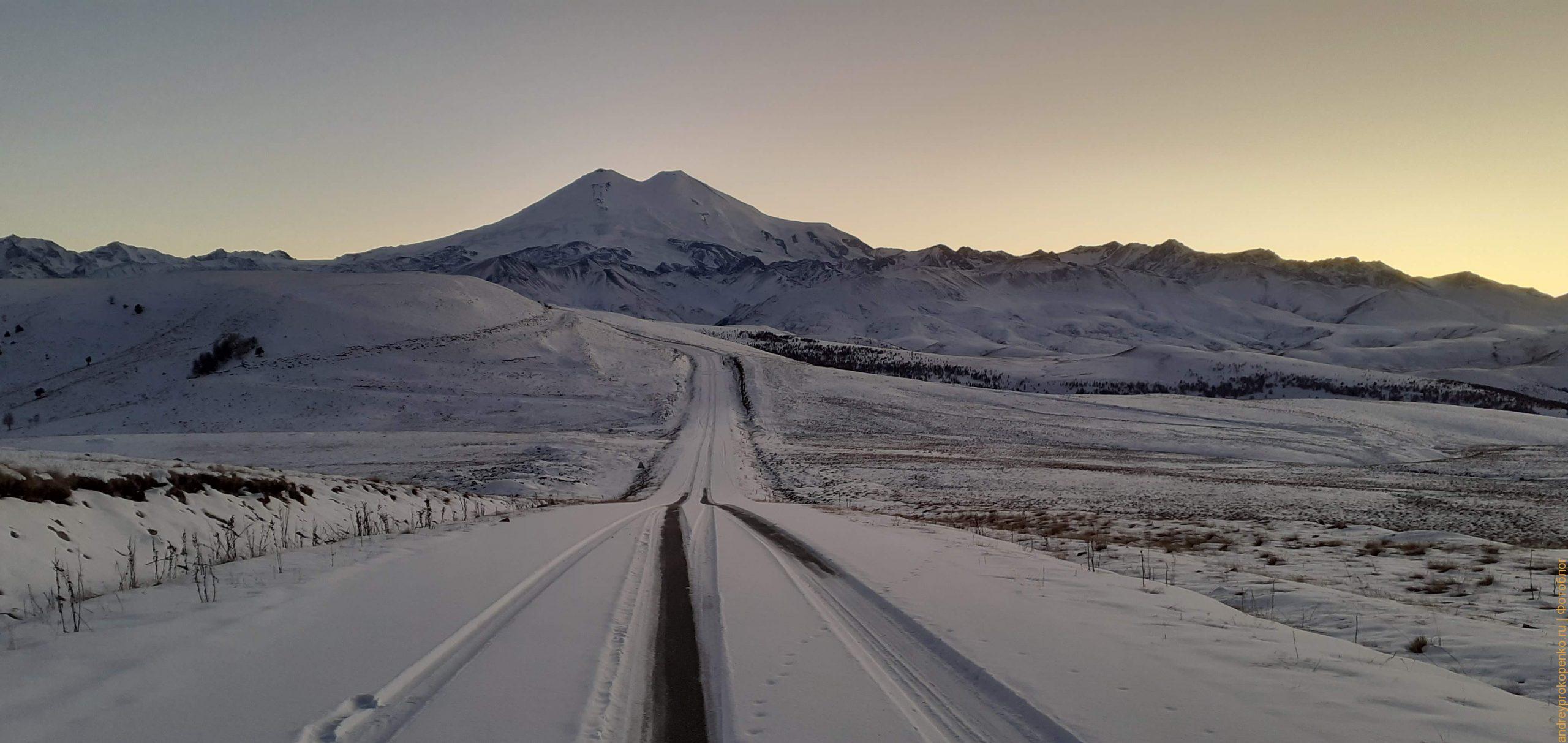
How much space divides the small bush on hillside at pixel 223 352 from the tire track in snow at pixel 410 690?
271 ft

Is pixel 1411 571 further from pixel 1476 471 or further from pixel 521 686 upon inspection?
pixel 1476 471

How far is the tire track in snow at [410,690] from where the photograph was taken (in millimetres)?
4652

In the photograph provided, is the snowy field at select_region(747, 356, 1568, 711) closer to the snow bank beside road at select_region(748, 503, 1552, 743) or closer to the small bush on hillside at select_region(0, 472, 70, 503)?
the snow bank beside road at select_region(748, 503, 1552, 743)

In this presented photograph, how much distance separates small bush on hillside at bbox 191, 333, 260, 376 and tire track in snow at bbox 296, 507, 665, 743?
8271 cm

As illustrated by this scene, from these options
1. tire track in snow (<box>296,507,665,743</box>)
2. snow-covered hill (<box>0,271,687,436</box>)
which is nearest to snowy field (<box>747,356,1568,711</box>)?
tire track in snow (<box>296,507,665,743</box>)

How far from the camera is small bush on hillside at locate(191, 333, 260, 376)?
7138 cm

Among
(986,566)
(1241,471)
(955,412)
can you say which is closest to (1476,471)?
(1241,471)

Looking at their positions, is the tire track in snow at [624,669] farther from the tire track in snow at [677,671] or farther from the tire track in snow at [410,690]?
the tire track in snow at [410,690]

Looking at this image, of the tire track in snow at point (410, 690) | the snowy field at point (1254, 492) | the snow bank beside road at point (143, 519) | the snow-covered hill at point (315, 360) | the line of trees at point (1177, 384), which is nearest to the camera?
the tire track in snow at point (410, 690)

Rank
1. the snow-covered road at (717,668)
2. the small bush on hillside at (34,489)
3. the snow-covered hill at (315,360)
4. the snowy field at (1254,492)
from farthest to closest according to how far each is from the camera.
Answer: the snow-covered hill at (315,360) → the small bush on hillside at (34,489) → the snowy field at (1254,492) → the snow-covered road at (717,668)

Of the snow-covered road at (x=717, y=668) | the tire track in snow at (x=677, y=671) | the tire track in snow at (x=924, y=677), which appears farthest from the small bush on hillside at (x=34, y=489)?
the tire track in snow at (x=924, y=677)

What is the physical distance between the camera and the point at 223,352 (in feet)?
244

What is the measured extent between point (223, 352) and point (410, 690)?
89.3 meters

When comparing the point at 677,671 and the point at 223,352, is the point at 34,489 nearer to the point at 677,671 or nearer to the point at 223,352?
the point at 677,671
